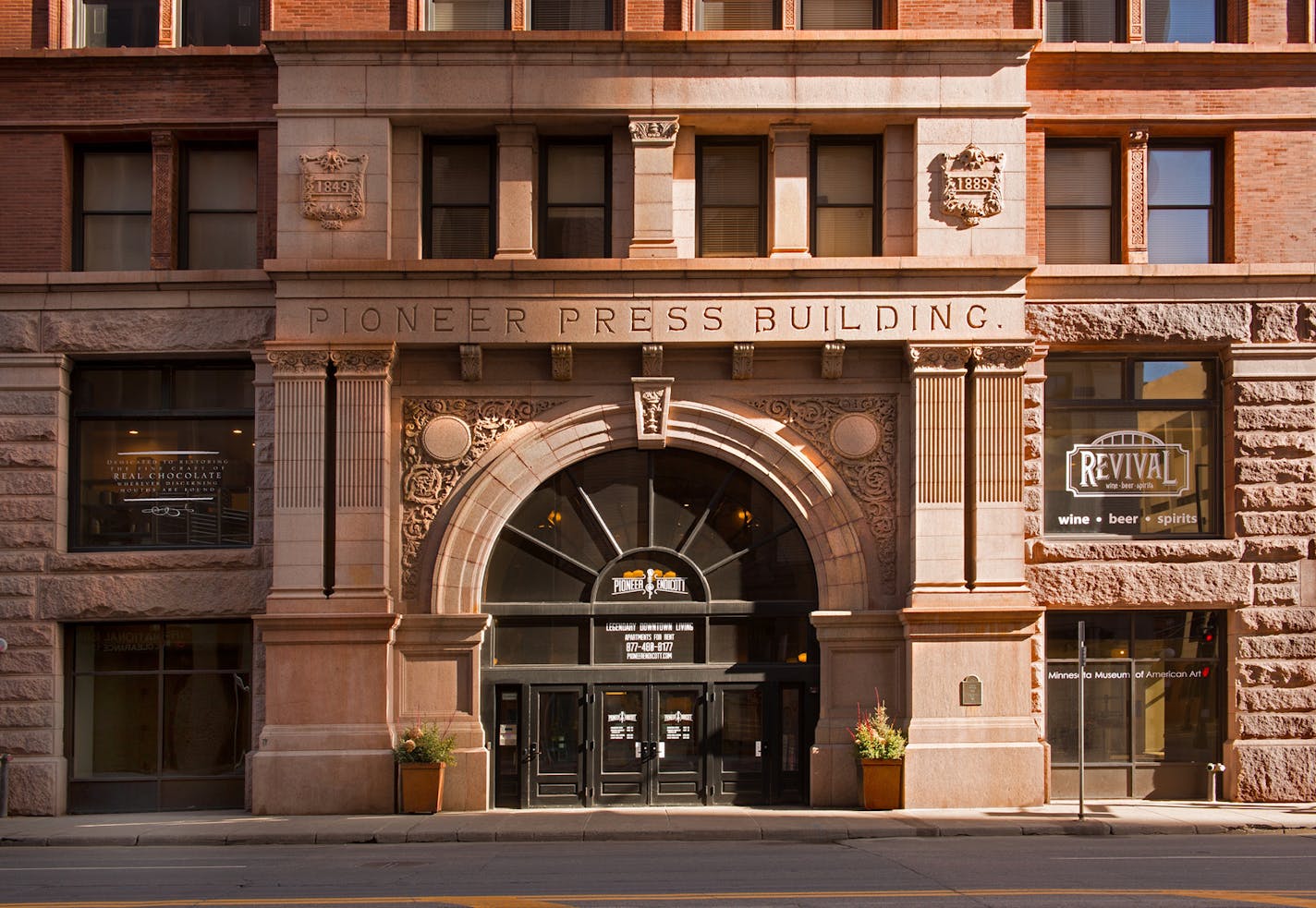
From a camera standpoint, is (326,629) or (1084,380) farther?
(1084,380)

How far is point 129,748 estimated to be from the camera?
77.4 ft

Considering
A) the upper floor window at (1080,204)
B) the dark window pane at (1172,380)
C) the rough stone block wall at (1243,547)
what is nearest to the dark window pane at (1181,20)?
the upper floor window at (1080,204)

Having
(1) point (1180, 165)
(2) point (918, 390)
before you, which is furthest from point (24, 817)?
(1) point (1180, 165)

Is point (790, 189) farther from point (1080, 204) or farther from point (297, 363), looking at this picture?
point (297, 363)

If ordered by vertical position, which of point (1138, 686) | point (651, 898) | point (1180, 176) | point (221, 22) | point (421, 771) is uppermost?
point (221, 22)

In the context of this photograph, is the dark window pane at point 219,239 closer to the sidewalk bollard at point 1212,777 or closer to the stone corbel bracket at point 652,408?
the stone corbel bracket at point 652,408

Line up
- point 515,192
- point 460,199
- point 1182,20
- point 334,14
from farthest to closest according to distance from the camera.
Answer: point 1182,20 → point 460,199 → point 334,14 → point 515,192

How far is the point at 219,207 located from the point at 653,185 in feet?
24.8

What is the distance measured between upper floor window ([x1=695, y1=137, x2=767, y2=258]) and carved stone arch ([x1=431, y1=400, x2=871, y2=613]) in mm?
2741

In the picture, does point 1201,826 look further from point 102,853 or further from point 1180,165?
point 102,853

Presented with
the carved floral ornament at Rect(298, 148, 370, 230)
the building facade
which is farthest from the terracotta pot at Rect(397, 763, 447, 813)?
the carved floral ornament at Rect(298, 148, 370, 230)

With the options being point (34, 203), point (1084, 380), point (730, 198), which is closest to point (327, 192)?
point (34, 203)

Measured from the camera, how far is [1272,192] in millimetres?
23859

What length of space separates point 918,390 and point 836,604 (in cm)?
372
